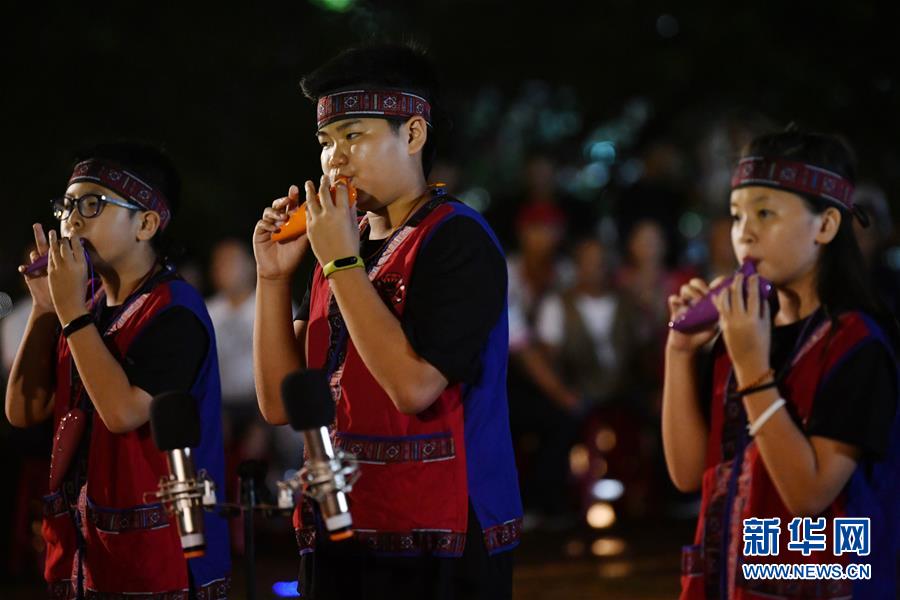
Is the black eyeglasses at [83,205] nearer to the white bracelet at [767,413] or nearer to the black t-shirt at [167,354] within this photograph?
the black t-shirt at [167,354]

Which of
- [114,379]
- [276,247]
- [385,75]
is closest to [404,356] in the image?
[276,247]

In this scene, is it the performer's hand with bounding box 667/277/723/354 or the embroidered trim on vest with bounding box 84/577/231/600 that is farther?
the embroidered trim on vest with bounding box 84/577/231/600

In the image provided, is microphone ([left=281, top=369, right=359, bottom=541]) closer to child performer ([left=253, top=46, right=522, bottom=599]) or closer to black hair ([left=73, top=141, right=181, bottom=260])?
child performer ([left=253, top=46, right=522, bottom=599])

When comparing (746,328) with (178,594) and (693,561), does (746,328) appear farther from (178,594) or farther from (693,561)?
(178,594)

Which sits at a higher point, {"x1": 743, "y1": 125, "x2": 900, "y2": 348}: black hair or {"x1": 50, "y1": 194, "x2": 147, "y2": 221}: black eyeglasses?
Result: {"x1": 50, "y1": 194, "x2": 147, "y2": 221}: black eyeglasses

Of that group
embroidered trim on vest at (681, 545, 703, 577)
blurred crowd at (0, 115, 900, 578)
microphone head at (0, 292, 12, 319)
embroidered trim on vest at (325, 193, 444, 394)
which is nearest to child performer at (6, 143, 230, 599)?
microphone head at (0, 292, 12, 319)

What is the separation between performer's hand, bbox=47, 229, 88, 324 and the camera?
10.8 feet

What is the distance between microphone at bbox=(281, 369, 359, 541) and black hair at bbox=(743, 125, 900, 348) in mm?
1167

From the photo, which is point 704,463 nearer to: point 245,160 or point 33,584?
point 33,584

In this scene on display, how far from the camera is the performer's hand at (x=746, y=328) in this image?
2752 mm

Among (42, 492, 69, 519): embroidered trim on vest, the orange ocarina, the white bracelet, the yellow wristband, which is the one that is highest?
the orange ocarina

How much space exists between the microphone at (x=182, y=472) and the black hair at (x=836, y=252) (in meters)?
1.37

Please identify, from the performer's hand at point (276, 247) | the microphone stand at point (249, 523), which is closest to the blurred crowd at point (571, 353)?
the performer's hand at point (276, 247)

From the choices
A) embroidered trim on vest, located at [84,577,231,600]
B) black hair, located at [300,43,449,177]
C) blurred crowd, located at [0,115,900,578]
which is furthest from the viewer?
blurred crowd, located at [0,115,900,578]
